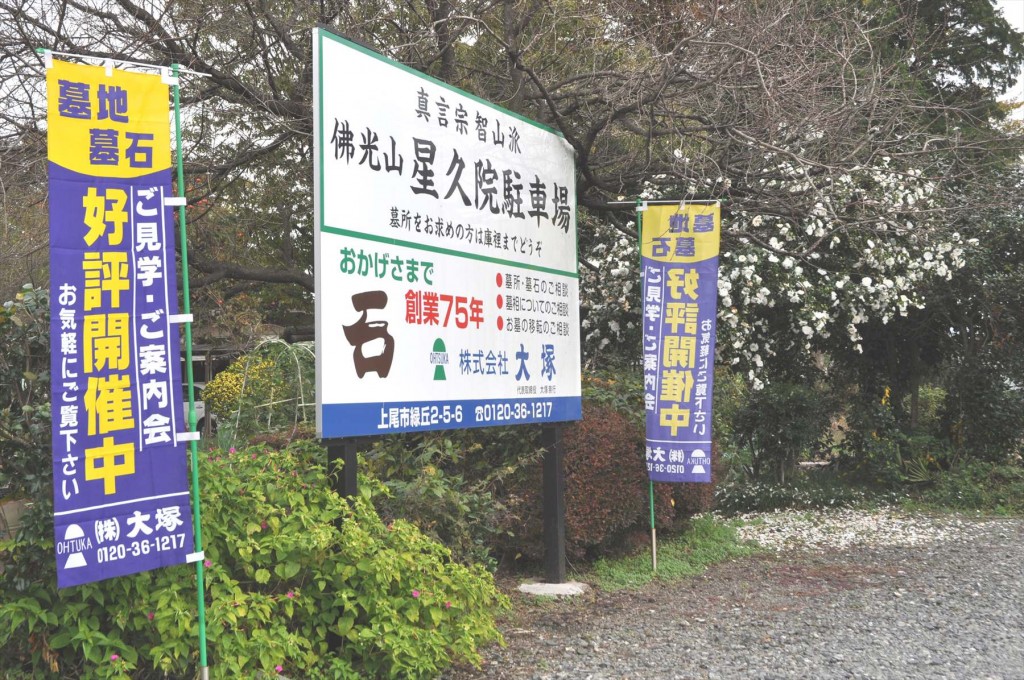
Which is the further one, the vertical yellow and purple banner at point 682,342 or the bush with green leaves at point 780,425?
the bush with green leaves at point 780,425

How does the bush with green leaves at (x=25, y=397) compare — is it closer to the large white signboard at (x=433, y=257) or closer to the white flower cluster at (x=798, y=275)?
the large white signboard at (x=433, y=257)

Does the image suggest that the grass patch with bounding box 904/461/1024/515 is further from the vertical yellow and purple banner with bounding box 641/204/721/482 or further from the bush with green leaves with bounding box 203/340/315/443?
the bush with green leaves with bounding box 203/340/315/443

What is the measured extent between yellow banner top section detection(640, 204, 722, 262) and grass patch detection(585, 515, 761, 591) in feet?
8.34

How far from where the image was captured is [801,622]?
19.7ft

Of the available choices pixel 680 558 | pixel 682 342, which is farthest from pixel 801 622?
pixel 682 342

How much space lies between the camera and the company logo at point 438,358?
5.47 metres

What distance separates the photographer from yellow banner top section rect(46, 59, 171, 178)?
3.60m

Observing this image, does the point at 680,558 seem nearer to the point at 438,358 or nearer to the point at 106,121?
the point at 438,358

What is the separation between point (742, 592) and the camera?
275 inches

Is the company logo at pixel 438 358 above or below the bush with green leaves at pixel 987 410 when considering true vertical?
above

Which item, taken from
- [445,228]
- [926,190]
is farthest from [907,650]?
[926,190]

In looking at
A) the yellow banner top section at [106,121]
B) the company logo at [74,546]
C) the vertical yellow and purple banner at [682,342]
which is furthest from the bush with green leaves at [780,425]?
the company logo at [74,546]

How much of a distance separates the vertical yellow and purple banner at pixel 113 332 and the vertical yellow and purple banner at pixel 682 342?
435 centimetres

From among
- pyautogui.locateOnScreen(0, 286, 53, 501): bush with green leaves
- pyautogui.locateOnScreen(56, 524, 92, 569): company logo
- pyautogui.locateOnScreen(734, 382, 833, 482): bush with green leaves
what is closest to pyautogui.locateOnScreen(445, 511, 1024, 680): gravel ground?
pyautogui.locateOnScreen(56, 524, 92, 569): company logo
